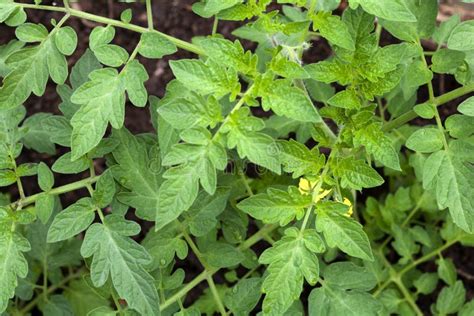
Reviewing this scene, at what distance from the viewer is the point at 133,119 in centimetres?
361

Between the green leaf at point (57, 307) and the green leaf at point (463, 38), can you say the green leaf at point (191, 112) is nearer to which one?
the green leaf at point (463, 38)

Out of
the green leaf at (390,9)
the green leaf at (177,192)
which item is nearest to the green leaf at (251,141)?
the green leaf at (177,192)

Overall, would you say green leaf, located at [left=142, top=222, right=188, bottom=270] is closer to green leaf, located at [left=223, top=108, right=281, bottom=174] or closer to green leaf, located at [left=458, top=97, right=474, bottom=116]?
green leaf, located at [left=223, top=108, right=281, bottom=174]

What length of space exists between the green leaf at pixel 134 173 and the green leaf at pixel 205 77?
0.51 meters

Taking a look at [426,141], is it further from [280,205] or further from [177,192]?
[177,192]

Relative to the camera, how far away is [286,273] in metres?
1.91

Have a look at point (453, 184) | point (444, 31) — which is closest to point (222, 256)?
point (453, 184)

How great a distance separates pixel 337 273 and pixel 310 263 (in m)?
0.42

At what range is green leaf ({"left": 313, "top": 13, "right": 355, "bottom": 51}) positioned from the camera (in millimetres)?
1915

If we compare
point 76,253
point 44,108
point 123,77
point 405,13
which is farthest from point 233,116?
point 44,108

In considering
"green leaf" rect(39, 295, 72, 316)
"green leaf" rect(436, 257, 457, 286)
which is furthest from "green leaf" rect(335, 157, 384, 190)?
"green leaf" rect(39, 295, 72, 316)

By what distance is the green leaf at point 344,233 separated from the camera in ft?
6.32

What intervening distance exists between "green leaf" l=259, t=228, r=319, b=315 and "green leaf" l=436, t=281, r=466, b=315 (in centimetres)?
106

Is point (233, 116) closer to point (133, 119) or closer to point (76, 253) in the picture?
point (76, 253)
